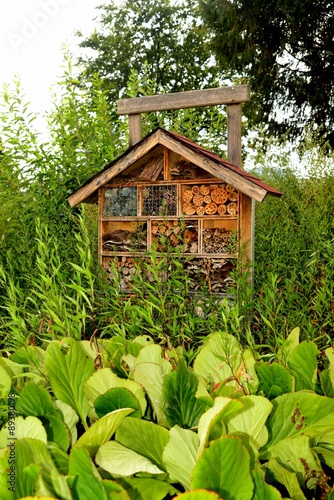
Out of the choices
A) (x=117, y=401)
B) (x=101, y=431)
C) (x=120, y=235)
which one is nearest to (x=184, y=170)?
(x=120, y=235)

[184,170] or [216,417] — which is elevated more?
[184,170]

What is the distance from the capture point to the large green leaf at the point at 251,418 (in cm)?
93

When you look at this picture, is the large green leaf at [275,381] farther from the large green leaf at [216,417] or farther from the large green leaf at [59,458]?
the large green leaf at [59,458]

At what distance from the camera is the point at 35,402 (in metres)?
1.05

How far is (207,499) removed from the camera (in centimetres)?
69

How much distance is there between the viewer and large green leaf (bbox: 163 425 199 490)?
87 cm

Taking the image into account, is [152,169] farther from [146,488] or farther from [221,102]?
[146,488]

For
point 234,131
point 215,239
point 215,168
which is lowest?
point 215,239

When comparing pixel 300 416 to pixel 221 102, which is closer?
pixel 300 416

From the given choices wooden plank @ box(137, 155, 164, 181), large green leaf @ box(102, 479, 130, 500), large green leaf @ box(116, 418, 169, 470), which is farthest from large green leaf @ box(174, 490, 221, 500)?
wooden plank @ box(137, 155, 164, 181)

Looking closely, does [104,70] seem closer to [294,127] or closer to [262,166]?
[294,127]

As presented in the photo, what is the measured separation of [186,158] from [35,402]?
2913mm

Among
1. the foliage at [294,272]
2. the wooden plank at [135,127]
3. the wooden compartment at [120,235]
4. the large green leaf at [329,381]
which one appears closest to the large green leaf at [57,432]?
the large green leaf at [329,381]

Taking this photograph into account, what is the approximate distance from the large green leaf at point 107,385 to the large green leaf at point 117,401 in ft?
0.11
